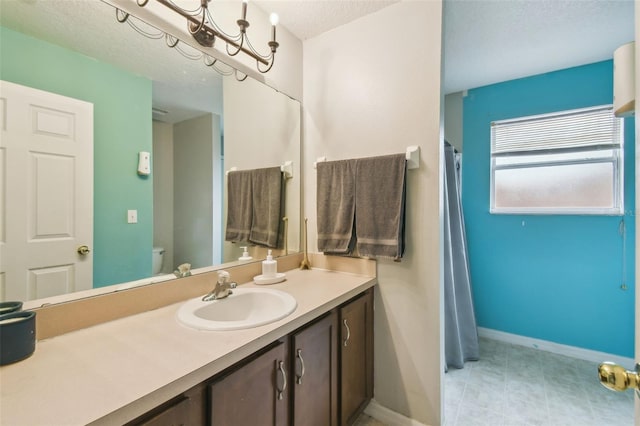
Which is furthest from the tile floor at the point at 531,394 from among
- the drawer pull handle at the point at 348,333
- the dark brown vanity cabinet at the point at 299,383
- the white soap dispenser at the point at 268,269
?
the white soap dispenser at the point at 268,269

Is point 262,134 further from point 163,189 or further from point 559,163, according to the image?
point 559,163

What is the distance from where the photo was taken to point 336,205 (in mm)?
1692

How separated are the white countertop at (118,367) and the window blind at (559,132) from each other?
2564mm

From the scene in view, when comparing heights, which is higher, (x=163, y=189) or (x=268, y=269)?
(x=163, y=189)

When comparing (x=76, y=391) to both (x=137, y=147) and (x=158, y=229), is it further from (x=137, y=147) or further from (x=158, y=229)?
(x=137, y=147)

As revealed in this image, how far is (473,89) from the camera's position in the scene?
8.77 ft

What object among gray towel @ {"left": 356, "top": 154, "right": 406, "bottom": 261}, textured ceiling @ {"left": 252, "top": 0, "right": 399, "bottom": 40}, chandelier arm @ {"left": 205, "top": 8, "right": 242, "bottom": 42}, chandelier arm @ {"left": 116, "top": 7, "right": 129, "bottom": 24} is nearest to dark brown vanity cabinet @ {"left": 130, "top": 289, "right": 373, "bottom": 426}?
gray towel @ {"left": 356, "top": 154, "right": 406, "bottom": 261}

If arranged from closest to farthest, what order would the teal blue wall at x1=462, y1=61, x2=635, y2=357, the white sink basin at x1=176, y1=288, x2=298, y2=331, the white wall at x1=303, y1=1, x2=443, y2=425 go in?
the white sink basin at x1=176, y1=288, x2=298, y2=331 → the white wall at x1=303, y1=1, x2=443, y2=425 → the teal blue wall at x1=462, y1=61, x2=635, y2=357

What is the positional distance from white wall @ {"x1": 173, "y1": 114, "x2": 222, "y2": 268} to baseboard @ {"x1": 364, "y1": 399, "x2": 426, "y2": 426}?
1.26 m

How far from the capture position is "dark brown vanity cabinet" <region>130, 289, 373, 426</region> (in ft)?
2.46

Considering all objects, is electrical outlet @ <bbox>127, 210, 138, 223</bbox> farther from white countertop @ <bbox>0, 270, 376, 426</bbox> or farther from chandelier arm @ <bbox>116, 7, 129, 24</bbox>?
chandelier arm @ <bbox>116, 7, 129, 24</bbox>

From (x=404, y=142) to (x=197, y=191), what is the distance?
3.73 ft

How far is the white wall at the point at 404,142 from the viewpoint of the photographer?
1448 millimetres

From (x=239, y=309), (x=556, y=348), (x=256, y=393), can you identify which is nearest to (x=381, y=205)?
(x=239, y=309)
